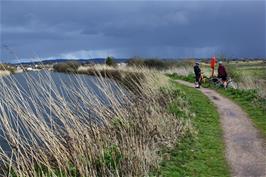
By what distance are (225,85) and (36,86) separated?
63.0 feet

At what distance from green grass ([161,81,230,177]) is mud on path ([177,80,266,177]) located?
0.22 metres

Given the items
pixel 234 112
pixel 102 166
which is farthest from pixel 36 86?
pixel 234 112

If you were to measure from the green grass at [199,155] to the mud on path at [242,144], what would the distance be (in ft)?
0.71

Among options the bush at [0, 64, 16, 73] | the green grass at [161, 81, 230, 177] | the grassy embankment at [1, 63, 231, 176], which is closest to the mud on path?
the green grass at [161, 81, 230, 177]

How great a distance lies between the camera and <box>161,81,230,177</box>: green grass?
404 inches

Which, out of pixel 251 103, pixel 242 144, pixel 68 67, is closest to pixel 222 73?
pixel 251 103

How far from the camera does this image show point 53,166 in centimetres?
941

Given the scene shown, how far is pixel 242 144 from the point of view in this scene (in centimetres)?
1311

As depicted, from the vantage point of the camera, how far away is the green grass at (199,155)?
10.3 meters

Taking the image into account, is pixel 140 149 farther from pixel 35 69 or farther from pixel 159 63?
pixel 159 63

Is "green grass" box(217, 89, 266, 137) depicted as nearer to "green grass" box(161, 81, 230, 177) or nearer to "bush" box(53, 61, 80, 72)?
"green grass" box(161, 81, 230, 177)

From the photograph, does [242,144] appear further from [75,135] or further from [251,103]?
[251,103]

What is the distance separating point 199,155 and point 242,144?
1.96m

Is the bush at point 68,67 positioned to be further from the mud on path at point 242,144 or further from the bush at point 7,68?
the mud on path at point 242,144
